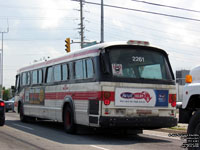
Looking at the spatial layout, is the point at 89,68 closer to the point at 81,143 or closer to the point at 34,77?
the point at 81,143

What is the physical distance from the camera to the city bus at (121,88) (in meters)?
11.6

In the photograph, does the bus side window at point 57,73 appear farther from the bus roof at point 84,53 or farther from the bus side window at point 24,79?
the bus side window at point 24,79

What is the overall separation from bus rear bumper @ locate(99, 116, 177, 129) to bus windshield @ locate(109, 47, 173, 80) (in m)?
1.31

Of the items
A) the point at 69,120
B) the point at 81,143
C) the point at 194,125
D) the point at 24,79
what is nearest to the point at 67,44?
the point at 24,79

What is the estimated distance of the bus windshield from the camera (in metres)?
11.9

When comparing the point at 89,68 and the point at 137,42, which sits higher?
the point at 137,42

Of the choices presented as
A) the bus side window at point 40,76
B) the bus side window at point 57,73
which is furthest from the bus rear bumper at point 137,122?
the bus side window at point 40,76

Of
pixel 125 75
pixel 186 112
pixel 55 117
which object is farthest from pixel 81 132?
pixel 186 112

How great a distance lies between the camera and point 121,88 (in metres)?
11.7

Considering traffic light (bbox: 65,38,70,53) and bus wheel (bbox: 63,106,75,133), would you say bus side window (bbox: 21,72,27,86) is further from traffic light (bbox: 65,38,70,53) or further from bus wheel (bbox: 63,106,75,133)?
traffic light (bbox: 65,38,70,53)

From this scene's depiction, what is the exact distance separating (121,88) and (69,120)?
3.04 m

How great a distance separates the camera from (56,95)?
15312mm

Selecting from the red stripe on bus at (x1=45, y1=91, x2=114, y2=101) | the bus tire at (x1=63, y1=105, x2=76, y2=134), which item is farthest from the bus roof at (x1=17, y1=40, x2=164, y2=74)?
the bus tire at (x1=63, y1=105, x2=76, y2=134)

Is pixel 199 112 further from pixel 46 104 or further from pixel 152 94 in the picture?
pixel 46 104
